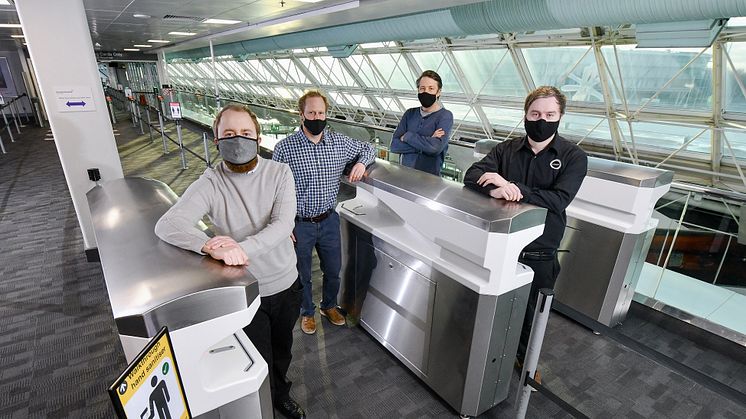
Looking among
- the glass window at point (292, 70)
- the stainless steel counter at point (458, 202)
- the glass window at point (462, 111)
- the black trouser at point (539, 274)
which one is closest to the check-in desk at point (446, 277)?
the stainless steel counter at point (458, 202)

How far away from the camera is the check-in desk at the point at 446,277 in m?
1.85

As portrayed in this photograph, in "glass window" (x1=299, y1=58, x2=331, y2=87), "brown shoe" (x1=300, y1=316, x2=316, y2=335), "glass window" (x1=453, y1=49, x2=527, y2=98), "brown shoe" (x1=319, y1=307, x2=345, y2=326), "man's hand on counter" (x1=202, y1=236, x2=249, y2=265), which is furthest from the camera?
"glass window" (x1=299, y1=58, x2=331, y2=87)

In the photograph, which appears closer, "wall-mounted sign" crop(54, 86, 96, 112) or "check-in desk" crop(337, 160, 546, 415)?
"check-in desk" crop(337, 160, 546, 415)

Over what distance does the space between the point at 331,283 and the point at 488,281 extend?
1415 mm

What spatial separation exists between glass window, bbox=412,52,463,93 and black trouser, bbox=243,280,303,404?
11604 millimetres

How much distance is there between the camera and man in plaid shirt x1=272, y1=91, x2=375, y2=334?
243 cm

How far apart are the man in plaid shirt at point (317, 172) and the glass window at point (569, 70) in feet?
29.5

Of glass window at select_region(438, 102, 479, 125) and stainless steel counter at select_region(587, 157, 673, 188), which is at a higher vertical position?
stainless steel counter at select_region(587, 157, 673, 188)

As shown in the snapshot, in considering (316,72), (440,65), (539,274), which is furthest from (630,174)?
(316,72)

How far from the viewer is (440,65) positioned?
12.6 m

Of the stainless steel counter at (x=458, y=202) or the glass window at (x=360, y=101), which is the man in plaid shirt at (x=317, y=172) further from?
the glass window at (x=360, y=101)

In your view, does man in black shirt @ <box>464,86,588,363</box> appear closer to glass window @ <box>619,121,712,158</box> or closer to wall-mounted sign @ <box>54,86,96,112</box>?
wall-mounted sign @ <box>54,86,96,112</box>

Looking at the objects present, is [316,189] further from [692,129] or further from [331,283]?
[692,129]

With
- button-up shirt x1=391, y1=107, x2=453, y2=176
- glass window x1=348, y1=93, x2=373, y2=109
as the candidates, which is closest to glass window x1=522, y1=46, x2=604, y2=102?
button-up shirt x1=391, y1=107, x2=453, y2=176
